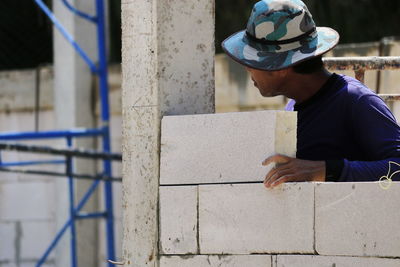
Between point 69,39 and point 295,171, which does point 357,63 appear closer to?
point 295,171

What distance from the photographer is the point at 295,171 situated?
10.6 ft

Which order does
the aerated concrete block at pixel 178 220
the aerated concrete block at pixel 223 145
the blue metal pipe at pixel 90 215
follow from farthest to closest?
the blue metal pipe at pixel 90 215 → the aerated concrete block at pixel 178 220 → the aerated concrete block at pixel 223 145

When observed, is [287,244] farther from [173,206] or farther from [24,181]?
[24,181]

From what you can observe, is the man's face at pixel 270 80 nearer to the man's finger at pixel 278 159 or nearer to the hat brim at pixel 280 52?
the hat brim at pixel 280 52

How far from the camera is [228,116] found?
3344mm

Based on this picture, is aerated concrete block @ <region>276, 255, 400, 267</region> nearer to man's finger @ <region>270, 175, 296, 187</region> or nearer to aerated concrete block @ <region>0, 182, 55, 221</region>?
man's finger @ <region>270, 175, 296, 187</region>

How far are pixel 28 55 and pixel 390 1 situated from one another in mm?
3522

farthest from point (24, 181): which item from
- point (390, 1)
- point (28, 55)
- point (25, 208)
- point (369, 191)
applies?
point (369, 191)

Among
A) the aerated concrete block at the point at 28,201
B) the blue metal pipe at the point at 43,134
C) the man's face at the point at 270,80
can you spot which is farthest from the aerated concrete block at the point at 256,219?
the aerated concrete block at the point at 28,201

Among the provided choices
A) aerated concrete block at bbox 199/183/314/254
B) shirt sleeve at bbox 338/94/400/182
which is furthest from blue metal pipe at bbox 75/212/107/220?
shirt sleeve at bbox 338/94/400/182

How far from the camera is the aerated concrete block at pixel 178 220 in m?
3.39

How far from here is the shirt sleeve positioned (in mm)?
3197

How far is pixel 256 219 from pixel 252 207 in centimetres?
4

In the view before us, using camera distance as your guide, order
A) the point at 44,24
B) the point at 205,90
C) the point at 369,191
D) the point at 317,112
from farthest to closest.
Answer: the point at 44,24, the point at 205,90, the point at 317,112, the point at 369,191
